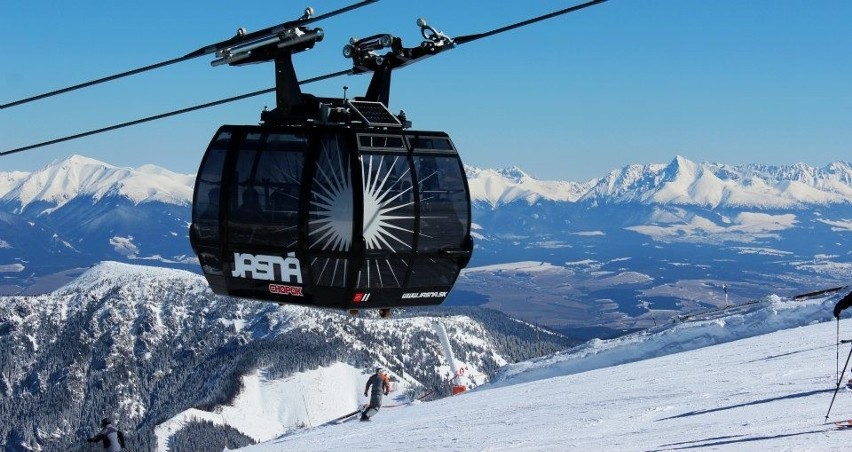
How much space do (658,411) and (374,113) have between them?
31.9ft

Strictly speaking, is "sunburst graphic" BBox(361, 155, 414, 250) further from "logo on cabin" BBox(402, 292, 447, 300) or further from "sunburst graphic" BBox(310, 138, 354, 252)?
"logo on cabin" BBox(402, 292, 447, 300)

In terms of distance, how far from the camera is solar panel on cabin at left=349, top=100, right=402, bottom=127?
46.5 feet

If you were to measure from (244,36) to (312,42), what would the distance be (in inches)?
43.5

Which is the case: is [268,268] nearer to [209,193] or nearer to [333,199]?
[209,193]

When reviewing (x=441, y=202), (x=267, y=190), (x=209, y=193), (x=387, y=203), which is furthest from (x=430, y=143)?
(x=209, y=193)

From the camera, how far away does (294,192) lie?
1398cm

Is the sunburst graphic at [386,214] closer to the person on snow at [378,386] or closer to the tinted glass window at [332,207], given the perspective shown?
the tinted glass window at [332,207]

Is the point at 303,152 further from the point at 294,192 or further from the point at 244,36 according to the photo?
the point at 244,36

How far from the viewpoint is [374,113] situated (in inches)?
569

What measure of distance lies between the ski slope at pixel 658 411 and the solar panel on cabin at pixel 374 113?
21.8 feet

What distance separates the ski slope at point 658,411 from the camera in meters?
15.6

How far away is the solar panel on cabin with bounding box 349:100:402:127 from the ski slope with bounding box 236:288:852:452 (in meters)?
6.65

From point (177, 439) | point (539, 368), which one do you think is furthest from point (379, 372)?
point (177, 439)

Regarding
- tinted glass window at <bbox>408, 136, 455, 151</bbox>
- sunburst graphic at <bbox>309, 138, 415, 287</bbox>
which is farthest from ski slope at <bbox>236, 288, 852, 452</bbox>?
tinted glass window at <bbox>408, 136, 455, 151</bbox>
